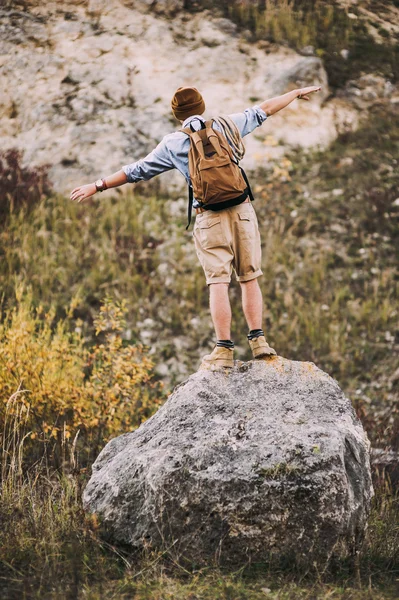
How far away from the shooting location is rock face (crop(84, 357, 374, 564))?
12.9ft

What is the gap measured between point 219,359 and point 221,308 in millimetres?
345

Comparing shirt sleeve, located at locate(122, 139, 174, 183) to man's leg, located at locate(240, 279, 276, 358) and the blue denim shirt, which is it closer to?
the blue denim shirt

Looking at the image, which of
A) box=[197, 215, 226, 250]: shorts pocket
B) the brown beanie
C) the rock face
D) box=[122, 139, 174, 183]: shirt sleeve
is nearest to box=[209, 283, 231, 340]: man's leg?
box=[197, 215, 226, 250]: shorts pocket

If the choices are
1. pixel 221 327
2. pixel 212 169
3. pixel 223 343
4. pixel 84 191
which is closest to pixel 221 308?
pixel 221 327

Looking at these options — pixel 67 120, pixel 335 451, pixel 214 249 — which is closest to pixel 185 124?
pixel 214 249

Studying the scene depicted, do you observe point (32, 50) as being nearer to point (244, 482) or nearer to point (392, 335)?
point (392, 335)

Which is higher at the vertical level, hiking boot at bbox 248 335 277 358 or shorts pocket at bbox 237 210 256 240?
shorts pocket at bbox 237 210 256 240

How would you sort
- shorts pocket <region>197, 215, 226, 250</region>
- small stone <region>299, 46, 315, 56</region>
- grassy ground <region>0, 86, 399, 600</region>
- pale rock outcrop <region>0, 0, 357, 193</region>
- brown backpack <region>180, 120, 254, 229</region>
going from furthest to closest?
small stone <region>299, 46, 315, 56</region> → pale rock outcrop <region>0, 0, 357, 193</region> → grassy ground <region>0, 86, 399, 600</region> → shorts pocket <region>197, 215, 226, 250</region> → brown backpack <region>180, 120, 254, 229</region>

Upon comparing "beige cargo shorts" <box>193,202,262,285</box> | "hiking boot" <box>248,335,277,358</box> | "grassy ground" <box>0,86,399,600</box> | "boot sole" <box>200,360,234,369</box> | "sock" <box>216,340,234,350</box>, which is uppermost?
"beige cargo shorts" <box>193,202,262,285</box>

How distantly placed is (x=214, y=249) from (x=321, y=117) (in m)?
6.87

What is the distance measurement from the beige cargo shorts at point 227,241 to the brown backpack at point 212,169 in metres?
0.13

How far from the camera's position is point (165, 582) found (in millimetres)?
3725

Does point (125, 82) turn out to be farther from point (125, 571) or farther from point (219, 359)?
point (125, 571)

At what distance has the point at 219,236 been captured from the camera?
15.3 ft
